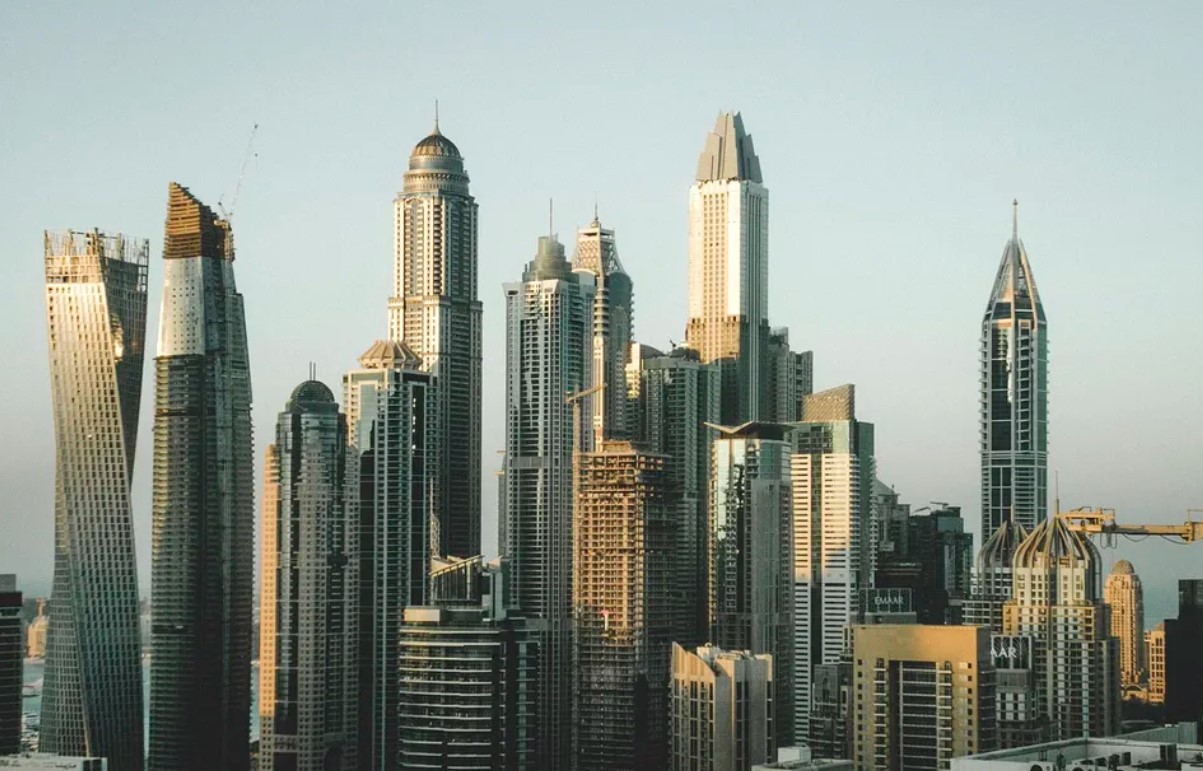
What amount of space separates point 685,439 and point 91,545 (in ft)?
131

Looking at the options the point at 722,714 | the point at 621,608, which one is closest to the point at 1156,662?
the point at 621,608

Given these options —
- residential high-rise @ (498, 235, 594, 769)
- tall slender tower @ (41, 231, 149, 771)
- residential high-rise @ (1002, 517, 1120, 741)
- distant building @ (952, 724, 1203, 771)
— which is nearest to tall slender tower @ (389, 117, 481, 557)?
residential high-rise @ (498, 235, 594, 769)

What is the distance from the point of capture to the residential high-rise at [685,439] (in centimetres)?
13338

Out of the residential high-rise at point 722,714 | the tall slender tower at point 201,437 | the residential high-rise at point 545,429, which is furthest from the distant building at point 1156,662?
the tall slender tower at point 201,437

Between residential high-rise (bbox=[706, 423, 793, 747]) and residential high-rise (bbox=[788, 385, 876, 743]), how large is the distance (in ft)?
8.19

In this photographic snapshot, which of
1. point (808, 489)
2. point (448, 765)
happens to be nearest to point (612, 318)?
point (808, 489)

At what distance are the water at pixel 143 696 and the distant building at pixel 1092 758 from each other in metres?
69.4

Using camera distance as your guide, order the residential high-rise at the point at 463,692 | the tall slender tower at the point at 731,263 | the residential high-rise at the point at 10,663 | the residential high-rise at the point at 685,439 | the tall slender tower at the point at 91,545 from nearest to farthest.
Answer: the residential high-rise at the point at 463,692 → the residential high-rise at the point at 10,663 → the tall slender tower at the point at 91,545 → the residential high-rise at the point at 685,439 → the tall slender tower at the point at 731,263

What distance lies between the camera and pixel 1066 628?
109 metres

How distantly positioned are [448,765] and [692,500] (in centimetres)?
3902

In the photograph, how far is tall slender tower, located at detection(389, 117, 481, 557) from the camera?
14700 centimetres

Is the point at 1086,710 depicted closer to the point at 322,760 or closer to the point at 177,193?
the point at 322,760

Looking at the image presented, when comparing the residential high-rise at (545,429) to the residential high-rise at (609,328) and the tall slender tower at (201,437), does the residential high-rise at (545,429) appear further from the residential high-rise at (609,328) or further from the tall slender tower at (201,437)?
the tall slender tower at (201,437)

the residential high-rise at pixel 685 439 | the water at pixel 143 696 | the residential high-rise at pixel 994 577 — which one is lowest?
the water at pixel 143 696
